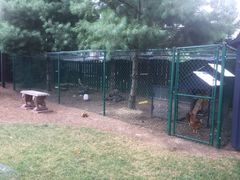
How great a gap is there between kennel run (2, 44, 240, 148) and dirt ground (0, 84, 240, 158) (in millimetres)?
248

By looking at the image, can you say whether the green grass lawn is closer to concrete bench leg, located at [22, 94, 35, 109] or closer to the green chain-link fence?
the green chain-link fence

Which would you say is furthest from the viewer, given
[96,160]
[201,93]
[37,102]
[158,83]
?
[158,83]

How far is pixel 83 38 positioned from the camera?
11164 millimetres

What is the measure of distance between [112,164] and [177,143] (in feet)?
6.33

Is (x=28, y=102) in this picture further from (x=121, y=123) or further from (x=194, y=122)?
(x=194, y=122)

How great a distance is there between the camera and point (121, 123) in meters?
8.55

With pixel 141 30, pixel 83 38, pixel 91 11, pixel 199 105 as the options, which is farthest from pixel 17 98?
pixel 199 105

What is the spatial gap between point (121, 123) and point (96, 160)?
3120mm

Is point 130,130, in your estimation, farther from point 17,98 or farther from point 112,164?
point 17,98

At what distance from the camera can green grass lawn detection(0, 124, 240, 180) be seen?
489 centimetres

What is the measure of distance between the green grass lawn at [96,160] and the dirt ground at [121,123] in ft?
1.33

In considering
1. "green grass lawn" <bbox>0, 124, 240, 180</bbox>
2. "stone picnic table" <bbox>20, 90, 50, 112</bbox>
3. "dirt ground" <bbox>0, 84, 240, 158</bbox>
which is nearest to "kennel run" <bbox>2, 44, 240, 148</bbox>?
"dirt ground" <bbox>0, 84, 240, 158</bbox>

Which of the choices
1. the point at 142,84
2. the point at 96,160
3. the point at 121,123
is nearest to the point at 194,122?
the point at 121,123

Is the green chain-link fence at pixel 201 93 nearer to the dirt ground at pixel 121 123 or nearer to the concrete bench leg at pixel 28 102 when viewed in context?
the dirt ground at pixel 121 123
